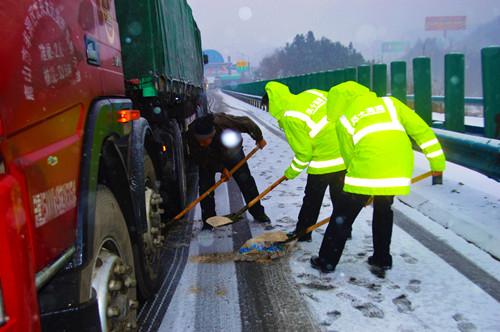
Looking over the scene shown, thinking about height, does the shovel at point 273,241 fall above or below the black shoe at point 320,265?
above

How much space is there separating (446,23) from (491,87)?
414ft

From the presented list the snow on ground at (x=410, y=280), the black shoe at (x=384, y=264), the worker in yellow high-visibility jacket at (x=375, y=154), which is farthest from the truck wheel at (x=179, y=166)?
the black shoe at (x=384, y=264)

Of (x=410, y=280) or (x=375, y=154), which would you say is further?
(x=410, y=280)

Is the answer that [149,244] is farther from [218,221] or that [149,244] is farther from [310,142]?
[310,142]

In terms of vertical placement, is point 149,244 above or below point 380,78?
below

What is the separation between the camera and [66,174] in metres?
1.79

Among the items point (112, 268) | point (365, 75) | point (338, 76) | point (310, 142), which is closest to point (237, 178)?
point (310, 142)

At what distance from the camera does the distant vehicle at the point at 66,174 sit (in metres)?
1.37

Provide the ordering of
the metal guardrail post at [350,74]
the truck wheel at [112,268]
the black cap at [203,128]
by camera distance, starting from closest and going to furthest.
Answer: the truck wheel at [112,268] < the black cap at [203,128] < the metal guardrail post at [350,74]

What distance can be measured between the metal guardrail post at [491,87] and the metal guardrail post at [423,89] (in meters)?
2.19

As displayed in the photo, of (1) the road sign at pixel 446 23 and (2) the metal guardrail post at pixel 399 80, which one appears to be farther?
(1) the road sign at pixel 446 23

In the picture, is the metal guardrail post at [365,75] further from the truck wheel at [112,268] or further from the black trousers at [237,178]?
the truck wheel at [112,268]

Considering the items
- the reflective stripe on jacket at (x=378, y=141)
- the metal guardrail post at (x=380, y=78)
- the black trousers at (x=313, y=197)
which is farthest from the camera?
the metal guardrail post at (x=380, y=78)

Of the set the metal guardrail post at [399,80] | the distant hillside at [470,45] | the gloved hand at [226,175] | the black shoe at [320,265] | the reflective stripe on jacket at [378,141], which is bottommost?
the black shoe at [320,265]
